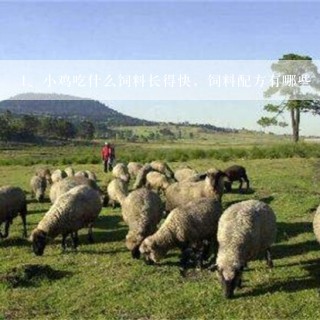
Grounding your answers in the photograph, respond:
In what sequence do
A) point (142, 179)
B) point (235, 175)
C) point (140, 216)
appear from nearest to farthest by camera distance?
1. point (140, 216)
2. point (235, 175)
3. point (142, 179)

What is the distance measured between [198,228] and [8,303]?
5667mm

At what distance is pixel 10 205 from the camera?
2128 centimetres

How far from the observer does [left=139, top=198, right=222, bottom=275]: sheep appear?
15.6 m

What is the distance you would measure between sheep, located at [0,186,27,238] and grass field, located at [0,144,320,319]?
0.64 metres

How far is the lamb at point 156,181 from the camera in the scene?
28.0m

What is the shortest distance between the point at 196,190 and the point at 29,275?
8.35m

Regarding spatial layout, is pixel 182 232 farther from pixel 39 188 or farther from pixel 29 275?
pixel 39 188

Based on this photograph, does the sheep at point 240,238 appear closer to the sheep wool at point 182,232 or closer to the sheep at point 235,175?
the sheep wool at point 182,232

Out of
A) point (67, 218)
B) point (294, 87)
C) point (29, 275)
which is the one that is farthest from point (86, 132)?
point (29, 275)

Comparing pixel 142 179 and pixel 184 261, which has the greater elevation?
pixel 142 179

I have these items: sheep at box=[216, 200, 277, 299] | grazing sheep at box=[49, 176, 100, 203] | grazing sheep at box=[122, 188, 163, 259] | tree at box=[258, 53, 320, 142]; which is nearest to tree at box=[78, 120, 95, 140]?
tree at box=[258, 53, 320, 142]

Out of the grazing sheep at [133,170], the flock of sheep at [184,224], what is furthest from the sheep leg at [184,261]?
the grazing sheep at [133,170]

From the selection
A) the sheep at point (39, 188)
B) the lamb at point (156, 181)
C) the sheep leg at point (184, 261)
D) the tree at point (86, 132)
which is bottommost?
the sheep leg at point (184, 261)

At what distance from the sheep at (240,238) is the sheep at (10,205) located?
33.1 ft
